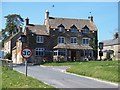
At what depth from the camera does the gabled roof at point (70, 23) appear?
70688 mm

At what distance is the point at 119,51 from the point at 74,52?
1628 cm

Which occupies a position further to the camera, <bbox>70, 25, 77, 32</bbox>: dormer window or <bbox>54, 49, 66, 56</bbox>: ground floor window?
<bbox>70, 25, 77, 32</bbox>: dormer window

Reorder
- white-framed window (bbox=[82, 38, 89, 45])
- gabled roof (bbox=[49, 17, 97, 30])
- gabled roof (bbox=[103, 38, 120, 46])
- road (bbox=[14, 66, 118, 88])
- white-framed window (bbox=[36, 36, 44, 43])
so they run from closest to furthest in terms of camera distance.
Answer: road (bbox=[14, 66, 118, 88]), white-framed window (bbox=[36, 36, 44, 43]), gabled roof (bbox=[49, 17, 97, 30]), white-framed window (bbox=[82, 38, 89, 45]), gabled roof (bbox=[103, 38, 120, 46])

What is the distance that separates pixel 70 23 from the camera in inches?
2864

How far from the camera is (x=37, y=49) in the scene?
68125mm

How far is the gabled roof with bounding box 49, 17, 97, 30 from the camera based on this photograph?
232 feet

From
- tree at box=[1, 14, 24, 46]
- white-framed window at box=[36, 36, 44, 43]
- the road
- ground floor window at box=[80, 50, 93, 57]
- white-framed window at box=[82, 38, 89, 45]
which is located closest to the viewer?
the road

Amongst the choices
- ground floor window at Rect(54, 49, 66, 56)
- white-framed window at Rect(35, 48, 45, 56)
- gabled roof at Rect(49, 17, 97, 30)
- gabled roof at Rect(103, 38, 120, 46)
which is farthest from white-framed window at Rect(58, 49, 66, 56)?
gabled roof at Rect(103, 38, 120, 46)

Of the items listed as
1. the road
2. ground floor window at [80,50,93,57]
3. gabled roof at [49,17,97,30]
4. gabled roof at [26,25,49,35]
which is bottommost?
the road

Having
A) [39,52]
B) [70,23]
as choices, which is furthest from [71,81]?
[70,23]

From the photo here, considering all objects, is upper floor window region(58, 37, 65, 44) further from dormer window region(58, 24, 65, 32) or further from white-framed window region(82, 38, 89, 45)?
white-framed window region(82, 38, 89, 45)

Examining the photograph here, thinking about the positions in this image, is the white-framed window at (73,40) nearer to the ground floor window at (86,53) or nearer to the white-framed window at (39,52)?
the ground floor window at (86,53)

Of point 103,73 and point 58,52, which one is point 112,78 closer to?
Answer: point 103,73

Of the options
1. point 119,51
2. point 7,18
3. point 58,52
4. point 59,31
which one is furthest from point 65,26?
point 7,18
